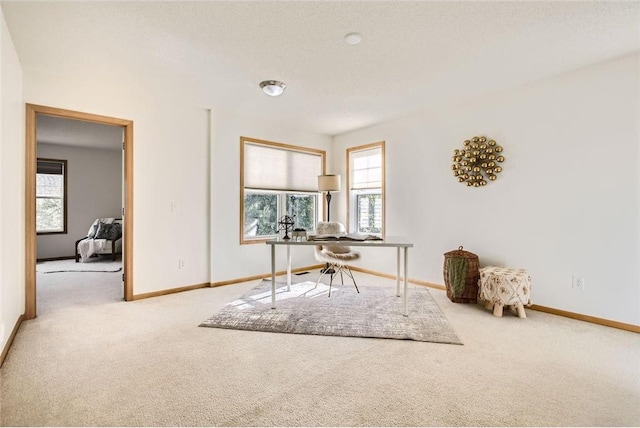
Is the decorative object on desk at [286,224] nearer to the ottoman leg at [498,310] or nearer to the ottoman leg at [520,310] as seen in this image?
the ottoman leg at [498,310]

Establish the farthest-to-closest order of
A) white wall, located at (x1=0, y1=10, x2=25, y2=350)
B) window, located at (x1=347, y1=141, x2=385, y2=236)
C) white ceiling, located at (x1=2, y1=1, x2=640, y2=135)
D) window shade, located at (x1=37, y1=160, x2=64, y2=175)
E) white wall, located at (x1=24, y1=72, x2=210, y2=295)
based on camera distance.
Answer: window shade, located at (x1=37, y1=160, x2=64, y2=175), window, located at (x1=347, y1=141, x2=385, y2=236), white wall, located at (x1=24, y1=72, x2=210, y2=295), white wall, located at (x1=0, y1=10, x2=25, y2=350), white ceiling, located at (x1=2, y1=1, x2=640, y2=135)

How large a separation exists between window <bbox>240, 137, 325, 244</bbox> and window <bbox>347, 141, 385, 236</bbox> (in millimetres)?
610

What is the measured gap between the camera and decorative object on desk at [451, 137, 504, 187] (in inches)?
140

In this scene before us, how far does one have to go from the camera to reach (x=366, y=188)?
5.12m

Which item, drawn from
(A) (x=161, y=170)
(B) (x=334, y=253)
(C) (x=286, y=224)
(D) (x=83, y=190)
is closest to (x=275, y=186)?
(C) (x=286, y=224)

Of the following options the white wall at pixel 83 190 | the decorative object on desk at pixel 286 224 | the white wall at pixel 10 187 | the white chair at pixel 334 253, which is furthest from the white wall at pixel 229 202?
the white wall at pixel 83 190

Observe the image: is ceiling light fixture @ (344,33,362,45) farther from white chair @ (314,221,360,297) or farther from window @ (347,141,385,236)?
window @ (347,141,385,236)

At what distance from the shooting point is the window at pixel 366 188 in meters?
4.92

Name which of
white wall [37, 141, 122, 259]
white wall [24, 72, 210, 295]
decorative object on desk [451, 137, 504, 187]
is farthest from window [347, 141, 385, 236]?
white wall [37, 141, 122, 259]

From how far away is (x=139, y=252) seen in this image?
3.69 metres

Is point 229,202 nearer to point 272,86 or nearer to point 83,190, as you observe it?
point 272,86

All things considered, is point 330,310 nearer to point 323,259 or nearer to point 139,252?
point 323,259

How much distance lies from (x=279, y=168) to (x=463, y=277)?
9.96ft

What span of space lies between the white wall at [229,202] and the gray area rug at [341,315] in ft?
2.29
